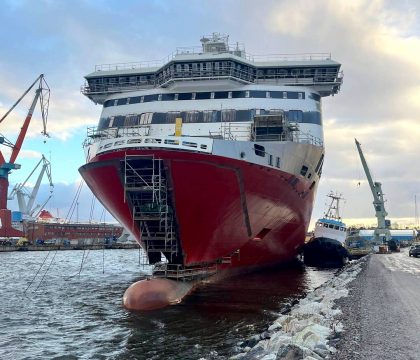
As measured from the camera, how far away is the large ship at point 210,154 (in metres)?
18.2

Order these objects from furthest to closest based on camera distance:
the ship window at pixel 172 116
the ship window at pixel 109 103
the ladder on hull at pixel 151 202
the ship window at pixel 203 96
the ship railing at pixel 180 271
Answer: the ship window at pixel 109 103 → the ship window at pixel 203 96 → the ship window at pixel 172 116 → the ship railing at pixel 180 271 → the ladder on hull at pixel 151 202

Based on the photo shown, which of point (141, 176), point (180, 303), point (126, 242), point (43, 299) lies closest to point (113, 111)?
point (141, 176)

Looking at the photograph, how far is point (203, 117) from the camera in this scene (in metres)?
24.0

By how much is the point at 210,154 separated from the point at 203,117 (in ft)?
22.0

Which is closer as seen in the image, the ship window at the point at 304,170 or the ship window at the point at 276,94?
the ship window at the point at 304,170

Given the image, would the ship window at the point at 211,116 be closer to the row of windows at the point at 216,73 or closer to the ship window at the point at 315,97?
the row of windows at the point at 216,73

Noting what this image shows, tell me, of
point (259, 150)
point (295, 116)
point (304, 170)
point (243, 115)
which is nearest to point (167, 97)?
point (243, 115)

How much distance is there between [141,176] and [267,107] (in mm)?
9748

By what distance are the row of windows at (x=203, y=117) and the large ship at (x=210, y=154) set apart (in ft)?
0.21

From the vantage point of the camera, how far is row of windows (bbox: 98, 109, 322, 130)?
2388 cm

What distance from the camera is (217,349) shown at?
1130 centimetres

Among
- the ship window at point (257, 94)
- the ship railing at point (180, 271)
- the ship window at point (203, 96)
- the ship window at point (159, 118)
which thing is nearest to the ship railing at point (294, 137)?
the ship window at point (257, 94)

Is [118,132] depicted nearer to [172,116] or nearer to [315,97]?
[172,116]

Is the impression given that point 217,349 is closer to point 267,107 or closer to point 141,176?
point 141,176
